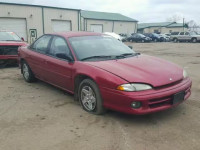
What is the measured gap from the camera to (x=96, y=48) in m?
4.77

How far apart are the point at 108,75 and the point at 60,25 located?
26.5 m

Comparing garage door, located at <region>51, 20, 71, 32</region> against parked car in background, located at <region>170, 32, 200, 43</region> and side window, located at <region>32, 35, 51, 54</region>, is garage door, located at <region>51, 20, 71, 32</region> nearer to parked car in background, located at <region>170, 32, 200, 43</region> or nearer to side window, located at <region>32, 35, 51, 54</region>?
parked car in background, located at <region>170, 32, 200, 43</region>

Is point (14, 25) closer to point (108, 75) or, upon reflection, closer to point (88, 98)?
point (88, 98)

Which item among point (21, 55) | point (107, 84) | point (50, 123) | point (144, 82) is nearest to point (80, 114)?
point (50, 123)

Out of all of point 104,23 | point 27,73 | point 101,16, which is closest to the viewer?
point 27,73

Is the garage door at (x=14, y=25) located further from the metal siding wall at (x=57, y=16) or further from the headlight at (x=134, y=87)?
the headlight at (x=134, y=87)

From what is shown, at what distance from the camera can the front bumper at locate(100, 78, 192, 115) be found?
349cm

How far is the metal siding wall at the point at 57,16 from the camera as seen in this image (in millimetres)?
27344

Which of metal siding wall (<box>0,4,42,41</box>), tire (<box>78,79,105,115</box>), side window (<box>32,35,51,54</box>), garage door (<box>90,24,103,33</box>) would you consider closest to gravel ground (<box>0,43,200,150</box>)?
tire (<box>78,79,105,115</box>)

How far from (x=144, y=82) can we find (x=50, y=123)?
5.53ft

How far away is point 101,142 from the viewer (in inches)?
125

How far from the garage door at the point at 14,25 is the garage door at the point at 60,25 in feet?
12.6

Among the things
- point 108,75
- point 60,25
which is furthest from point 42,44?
point 60,25

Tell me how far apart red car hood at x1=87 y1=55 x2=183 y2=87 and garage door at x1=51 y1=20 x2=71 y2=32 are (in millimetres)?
25300
